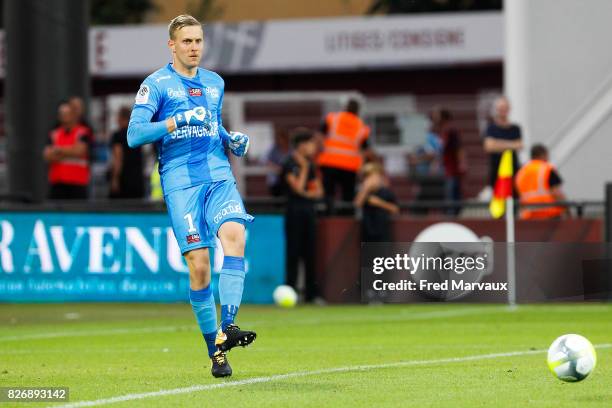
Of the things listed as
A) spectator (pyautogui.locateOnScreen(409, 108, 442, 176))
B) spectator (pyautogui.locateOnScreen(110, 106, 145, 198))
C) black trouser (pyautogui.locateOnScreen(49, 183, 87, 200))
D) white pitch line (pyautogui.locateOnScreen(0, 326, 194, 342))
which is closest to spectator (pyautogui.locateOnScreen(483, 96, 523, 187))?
spectator (pyautogui.locateOnScreen(409, 108, 442, 176))

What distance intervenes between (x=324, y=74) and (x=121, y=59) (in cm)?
422

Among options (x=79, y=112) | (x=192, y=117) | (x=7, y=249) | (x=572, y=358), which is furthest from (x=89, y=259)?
(x=572, y=358)

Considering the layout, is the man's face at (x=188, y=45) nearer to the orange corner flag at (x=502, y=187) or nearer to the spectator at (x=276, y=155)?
the orange corner flag at (x=502, y=187)

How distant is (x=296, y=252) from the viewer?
17.7 metres

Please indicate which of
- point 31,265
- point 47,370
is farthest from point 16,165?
point 47,370

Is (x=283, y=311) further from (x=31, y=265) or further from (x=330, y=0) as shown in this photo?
(x=330, y=0)

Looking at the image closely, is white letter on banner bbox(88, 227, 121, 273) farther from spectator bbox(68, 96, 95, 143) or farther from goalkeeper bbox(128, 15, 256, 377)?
goalkeeper bbox(128, 15, 256, 377)

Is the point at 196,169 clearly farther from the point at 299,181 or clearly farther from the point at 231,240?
the point at 299,181

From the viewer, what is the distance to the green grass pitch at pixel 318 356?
7867mm

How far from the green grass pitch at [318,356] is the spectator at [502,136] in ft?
6.87

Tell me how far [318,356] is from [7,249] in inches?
303

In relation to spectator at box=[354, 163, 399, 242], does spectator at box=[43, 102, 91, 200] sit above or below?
above

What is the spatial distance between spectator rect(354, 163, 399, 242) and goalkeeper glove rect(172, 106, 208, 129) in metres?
8.96

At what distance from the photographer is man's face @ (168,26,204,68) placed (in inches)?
344
